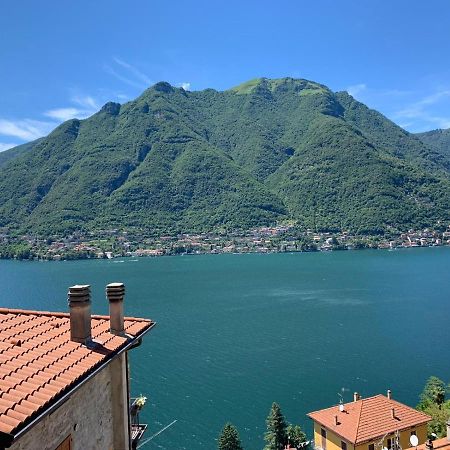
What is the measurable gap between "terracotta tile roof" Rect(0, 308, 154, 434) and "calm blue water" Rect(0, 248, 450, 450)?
2766 centimetres

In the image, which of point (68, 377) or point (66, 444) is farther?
point (66, 444)

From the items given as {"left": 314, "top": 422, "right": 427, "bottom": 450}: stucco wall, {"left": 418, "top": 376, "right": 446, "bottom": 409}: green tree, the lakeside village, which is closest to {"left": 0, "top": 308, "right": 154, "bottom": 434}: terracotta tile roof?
{"left": 314, "top": 422, "right": 427, "bottom": 450}: stucco wall

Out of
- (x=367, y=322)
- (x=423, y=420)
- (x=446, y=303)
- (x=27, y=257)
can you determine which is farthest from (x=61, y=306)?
(x=27, y=257)

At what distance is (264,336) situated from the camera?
61.1m

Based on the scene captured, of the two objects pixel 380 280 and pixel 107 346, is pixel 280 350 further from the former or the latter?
pixel 380 280

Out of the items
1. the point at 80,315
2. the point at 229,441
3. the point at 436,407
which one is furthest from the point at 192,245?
the point at 80,315

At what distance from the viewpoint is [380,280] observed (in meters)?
107

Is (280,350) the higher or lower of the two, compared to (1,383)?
lower

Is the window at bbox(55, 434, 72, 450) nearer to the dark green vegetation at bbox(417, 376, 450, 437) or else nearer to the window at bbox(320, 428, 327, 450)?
the dark green vegetation at bbox(417, 376, 450, 437)

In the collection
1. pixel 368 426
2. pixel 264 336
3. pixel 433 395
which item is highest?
pixel 368 426

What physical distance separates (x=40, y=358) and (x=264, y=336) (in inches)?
2271

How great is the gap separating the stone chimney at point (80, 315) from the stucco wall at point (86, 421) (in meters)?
0.49

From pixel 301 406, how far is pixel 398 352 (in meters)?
20.0

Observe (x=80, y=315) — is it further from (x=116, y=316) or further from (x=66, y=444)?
(x=66, y=444)
